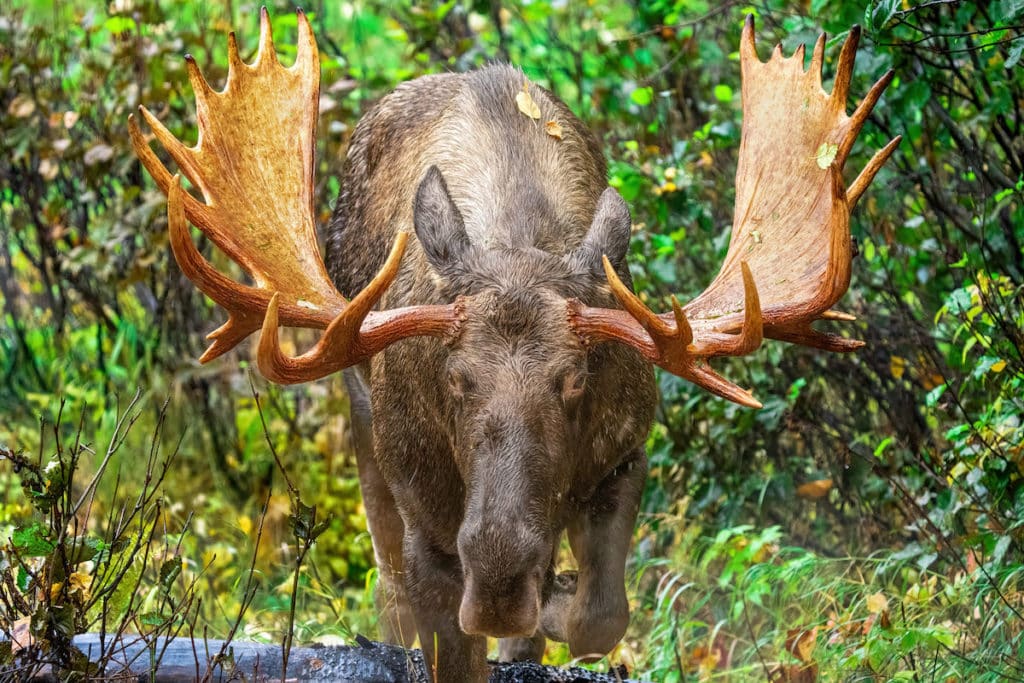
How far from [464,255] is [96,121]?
181 inches

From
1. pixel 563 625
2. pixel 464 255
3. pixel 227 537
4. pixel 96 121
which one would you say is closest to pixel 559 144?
pixel 464 255

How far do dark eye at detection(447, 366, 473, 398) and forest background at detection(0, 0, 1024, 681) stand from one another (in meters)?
0.58

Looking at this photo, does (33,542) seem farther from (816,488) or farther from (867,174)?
(816,488)

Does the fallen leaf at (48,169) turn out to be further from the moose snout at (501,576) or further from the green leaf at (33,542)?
the moose snout at (501,576)

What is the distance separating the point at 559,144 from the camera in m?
5.10

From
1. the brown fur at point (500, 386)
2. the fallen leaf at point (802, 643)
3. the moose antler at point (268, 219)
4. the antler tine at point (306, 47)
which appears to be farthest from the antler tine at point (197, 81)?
the fallen leaf at point (802, 643)

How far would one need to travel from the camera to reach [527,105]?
5145 mm

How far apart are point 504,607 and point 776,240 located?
1518 mm

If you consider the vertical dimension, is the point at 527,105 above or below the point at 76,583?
above

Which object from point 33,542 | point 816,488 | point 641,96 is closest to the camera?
point 33,542

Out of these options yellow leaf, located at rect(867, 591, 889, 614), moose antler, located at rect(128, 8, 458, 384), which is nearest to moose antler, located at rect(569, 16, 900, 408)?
moose antler, located at rect(128, 8, 458, 384)

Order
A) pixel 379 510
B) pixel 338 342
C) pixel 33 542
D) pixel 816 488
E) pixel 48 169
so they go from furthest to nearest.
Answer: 1. pixel 48 169
2. pixel 816 488
3. pixel 379 510
4. pixel 338 342
5. pixel 33 542

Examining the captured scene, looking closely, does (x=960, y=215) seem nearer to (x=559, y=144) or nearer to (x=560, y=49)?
(x=559, y=144)

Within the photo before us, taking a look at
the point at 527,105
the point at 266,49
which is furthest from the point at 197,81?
the point at 527,105
